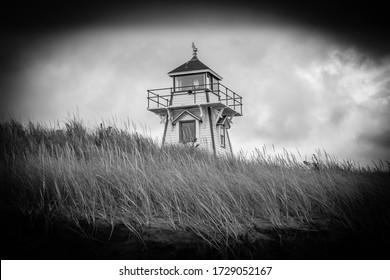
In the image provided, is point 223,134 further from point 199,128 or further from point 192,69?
point 192,69

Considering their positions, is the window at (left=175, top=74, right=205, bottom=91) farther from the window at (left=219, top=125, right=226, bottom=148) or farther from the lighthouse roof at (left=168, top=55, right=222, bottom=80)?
the window at (left=219, top=125, right=226, bottom=148)

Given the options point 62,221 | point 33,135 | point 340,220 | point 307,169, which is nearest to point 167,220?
point 62,221

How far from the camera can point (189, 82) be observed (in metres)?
21.9

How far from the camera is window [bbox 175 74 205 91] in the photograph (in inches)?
851

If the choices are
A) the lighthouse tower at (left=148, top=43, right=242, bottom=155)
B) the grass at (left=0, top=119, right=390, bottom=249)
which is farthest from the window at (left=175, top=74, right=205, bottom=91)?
the grass at (left=0, top=119, right=390, bottom=249)

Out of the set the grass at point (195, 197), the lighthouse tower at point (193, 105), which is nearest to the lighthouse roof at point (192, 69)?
the lighthouse tower at point (193, 105)

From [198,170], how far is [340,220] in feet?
6.86

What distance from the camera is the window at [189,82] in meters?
21.6

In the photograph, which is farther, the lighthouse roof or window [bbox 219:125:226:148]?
window [bbox 219:125:226:148]

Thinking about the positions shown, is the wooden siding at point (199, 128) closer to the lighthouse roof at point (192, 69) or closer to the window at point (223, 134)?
the window at point (223, 134)

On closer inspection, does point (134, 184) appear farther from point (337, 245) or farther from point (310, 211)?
point (337, 245)

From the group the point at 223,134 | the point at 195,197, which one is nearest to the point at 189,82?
the point at 223,134

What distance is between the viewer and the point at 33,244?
4.30 metres

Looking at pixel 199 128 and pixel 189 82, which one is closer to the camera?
pixel 199 128
